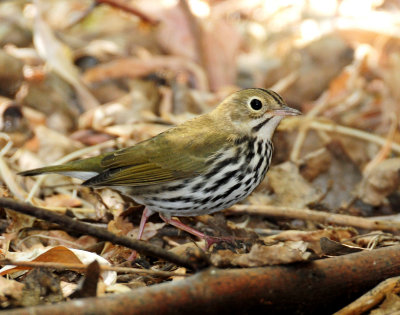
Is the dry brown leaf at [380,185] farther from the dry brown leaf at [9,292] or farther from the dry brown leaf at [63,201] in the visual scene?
the dry brown leaf at [9,292]

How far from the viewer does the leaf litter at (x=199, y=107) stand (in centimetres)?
354

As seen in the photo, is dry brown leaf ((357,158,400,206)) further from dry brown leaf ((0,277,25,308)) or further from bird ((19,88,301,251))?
dry brown leaf ((0,277,25,308))

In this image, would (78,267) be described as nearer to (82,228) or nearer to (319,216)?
(82,228)

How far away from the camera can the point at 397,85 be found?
567cm

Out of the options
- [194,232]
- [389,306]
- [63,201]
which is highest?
[63,201]

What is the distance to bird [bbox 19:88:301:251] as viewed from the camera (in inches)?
140

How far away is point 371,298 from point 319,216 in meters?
1.27

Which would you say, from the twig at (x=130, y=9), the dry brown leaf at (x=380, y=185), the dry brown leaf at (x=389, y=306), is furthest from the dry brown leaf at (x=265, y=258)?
the twig at (x=130, y=9)

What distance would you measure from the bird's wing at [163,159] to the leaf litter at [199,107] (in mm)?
279

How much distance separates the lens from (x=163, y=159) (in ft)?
12.3

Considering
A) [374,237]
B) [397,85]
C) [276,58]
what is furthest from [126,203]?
[276,58]

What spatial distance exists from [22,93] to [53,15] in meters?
2.51

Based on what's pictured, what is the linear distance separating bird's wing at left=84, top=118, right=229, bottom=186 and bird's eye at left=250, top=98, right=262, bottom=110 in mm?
272

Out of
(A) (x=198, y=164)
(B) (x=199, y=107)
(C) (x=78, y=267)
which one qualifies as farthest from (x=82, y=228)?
(B) (x=199, y=107)
